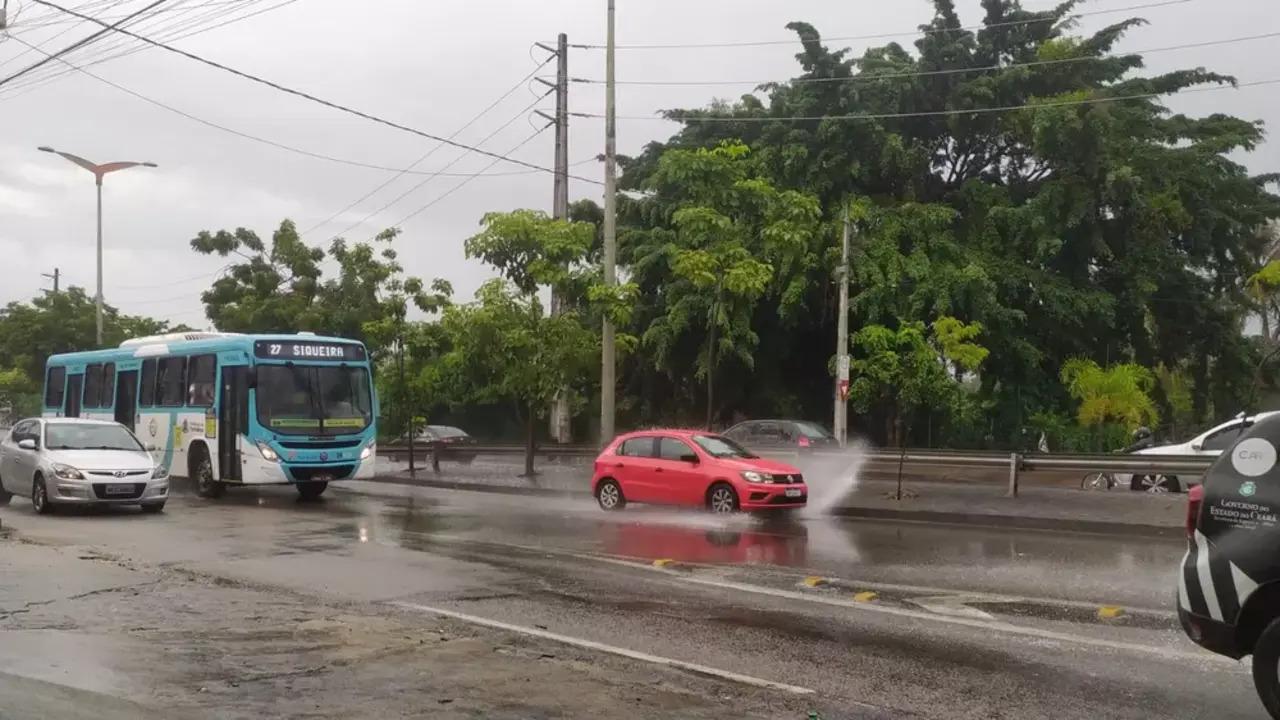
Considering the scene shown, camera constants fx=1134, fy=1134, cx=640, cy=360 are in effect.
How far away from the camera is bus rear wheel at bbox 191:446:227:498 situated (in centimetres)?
2138

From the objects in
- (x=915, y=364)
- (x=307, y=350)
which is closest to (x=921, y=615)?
(x=915, y=364)

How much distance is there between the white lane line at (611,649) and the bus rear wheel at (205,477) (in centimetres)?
1289

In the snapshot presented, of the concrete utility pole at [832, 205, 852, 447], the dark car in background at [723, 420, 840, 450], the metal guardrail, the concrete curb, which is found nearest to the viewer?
the concrete curb

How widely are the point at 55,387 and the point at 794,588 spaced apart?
74.4ft

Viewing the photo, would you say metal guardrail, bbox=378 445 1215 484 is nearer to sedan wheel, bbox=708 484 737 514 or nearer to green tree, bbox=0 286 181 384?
sedan wheel, bbox=708 484 737 514

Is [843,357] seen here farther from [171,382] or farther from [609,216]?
[171,382]

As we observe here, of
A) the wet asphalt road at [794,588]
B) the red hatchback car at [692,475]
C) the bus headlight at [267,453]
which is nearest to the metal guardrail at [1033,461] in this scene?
the wet asphalt road at [794,588]

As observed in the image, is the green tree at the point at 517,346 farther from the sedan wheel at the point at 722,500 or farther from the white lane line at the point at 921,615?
the white lane line at the point at 921,615

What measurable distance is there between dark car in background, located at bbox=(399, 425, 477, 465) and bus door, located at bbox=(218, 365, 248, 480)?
11.9m

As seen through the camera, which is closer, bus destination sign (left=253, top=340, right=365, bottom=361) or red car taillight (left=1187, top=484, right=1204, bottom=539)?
red car taillight (left=1187, top=484, right=1204, bottom=539)

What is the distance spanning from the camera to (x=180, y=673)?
23.3 feet

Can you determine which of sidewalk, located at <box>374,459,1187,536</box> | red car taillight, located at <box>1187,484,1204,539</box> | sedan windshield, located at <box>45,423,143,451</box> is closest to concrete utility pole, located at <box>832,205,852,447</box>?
sidewalk, located at <box>374,459,1187,536</box>

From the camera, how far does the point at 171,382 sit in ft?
74.1

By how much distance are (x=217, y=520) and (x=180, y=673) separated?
10.6 meters
